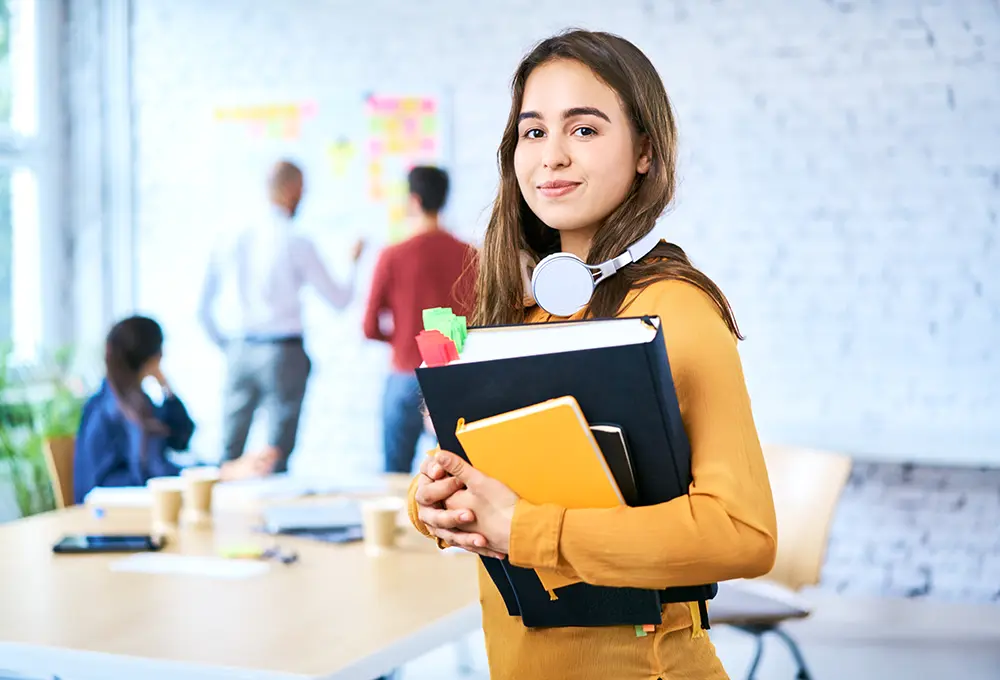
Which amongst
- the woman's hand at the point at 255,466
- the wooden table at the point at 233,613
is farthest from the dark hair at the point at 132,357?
the wooden table at the point at 233,613

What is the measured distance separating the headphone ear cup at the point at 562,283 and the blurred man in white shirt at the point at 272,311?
3.58 metres

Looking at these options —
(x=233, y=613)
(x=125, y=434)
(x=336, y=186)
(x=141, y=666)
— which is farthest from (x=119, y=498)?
(x=336, y=186)

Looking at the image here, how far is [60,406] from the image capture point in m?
4.67

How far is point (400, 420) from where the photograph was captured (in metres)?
4.39

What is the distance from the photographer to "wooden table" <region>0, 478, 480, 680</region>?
60.0 inches

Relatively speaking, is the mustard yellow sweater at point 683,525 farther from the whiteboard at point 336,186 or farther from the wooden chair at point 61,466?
the whiteboard at point 336,186

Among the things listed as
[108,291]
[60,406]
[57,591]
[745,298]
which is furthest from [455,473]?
[108,291]

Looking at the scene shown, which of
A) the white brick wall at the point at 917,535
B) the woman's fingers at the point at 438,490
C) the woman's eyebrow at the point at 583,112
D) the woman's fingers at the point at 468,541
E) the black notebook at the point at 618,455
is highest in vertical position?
the woman's eyebrow at the point at 583,112

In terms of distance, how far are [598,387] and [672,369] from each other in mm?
100

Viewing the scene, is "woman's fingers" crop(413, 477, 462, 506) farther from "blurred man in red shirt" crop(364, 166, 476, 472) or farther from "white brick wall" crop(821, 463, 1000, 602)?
"white brick wall" crop(821, 463, 1000, 602)

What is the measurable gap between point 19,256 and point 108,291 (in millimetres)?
438

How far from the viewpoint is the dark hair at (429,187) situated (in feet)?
14.0

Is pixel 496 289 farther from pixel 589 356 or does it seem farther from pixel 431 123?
pixel 431 123

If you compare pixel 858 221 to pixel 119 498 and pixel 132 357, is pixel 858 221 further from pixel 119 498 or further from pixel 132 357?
pixel 119 498
